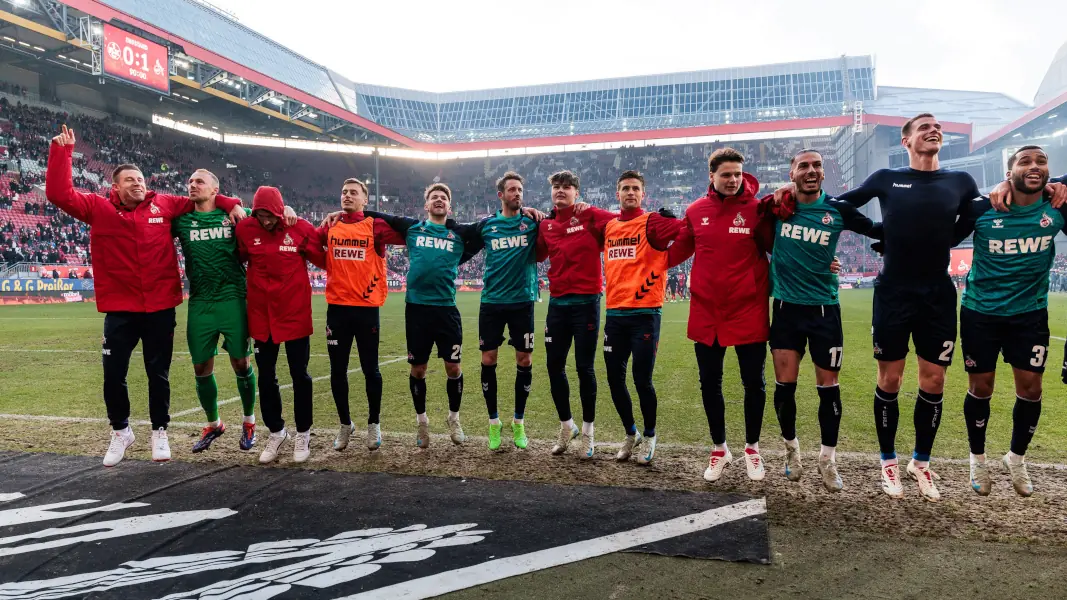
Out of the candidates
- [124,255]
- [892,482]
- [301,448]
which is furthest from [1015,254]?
[124,255]

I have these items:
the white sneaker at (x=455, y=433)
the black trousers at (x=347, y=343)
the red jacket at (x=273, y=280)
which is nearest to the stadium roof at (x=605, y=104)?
the red jacket at (x=273, y=280)

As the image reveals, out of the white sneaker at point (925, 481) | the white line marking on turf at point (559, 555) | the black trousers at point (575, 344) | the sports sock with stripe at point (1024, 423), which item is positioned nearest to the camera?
the white line marking on turf at point (559, 555)

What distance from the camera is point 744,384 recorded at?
445 centimetres

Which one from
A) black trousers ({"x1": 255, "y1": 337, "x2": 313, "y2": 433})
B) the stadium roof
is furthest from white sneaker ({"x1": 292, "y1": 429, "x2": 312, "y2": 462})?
the stadium roof

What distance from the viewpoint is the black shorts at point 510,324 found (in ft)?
17.2

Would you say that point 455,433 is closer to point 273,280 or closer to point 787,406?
point 273,280

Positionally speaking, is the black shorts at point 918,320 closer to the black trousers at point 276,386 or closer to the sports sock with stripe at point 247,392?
the black trousers at point 276,386

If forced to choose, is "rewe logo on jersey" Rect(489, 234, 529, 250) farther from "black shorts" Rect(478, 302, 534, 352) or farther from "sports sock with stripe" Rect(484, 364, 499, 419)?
"sports sock with stripe" Rect(484, 364, 499, 419)

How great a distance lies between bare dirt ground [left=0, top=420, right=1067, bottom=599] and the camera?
8.87 ft

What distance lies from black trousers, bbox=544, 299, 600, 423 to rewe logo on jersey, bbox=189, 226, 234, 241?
2771mm

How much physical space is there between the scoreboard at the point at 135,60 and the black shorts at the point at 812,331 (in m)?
29.4

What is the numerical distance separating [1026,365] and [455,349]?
4.06 metres

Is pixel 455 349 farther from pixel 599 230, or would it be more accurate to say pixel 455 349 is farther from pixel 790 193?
pixel 790 193

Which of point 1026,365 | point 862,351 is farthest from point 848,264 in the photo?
point 1026,365
